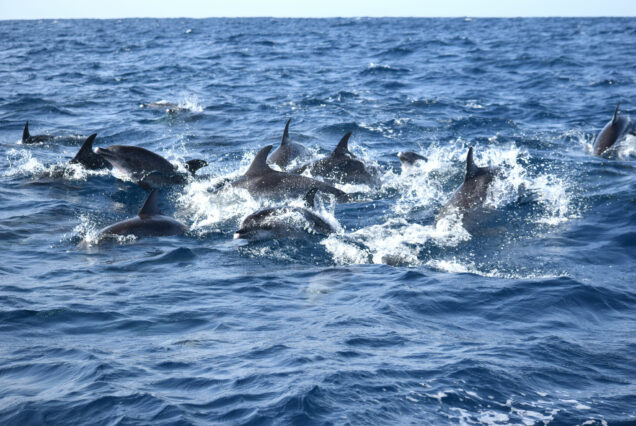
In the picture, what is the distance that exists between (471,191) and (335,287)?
3921 millimetres

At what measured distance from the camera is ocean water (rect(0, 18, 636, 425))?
597 cm

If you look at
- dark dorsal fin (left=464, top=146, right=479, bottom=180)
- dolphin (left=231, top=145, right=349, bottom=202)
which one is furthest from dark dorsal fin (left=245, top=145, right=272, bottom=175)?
dark dorsal fin (left=464, top=146, right=479, bottom=180)

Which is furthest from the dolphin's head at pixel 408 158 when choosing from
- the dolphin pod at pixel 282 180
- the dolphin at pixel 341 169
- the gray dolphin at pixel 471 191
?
the gray dolphin at pixel 471 191

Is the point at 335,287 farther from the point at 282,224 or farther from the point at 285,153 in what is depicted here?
the point at 285,153

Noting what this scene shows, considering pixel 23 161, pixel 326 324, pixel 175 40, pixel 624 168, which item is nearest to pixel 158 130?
pixel 23 161

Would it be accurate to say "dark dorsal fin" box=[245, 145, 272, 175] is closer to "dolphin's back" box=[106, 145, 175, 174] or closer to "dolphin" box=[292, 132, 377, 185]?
"dolphin" box=[292, 132, 377, 185]

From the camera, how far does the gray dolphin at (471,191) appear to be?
37.3 feet

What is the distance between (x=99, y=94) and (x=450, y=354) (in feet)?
72.9

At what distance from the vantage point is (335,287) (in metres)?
8.78

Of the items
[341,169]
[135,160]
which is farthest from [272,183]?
[135,160]

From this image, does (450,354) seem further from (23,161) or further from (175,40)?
(175,40)

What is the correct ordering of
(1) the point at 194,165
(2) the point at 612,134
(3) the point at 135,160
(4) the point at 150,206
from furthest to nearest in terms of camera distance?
(2) the point at 612,134 < (1) the point at 194,165 < (3) the point at 135,160 < (4) the point at 150,206

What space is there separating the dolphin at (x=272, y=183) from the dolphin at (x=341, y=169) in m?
Answer: 0.90

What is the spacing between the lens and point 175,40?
49469 mm
